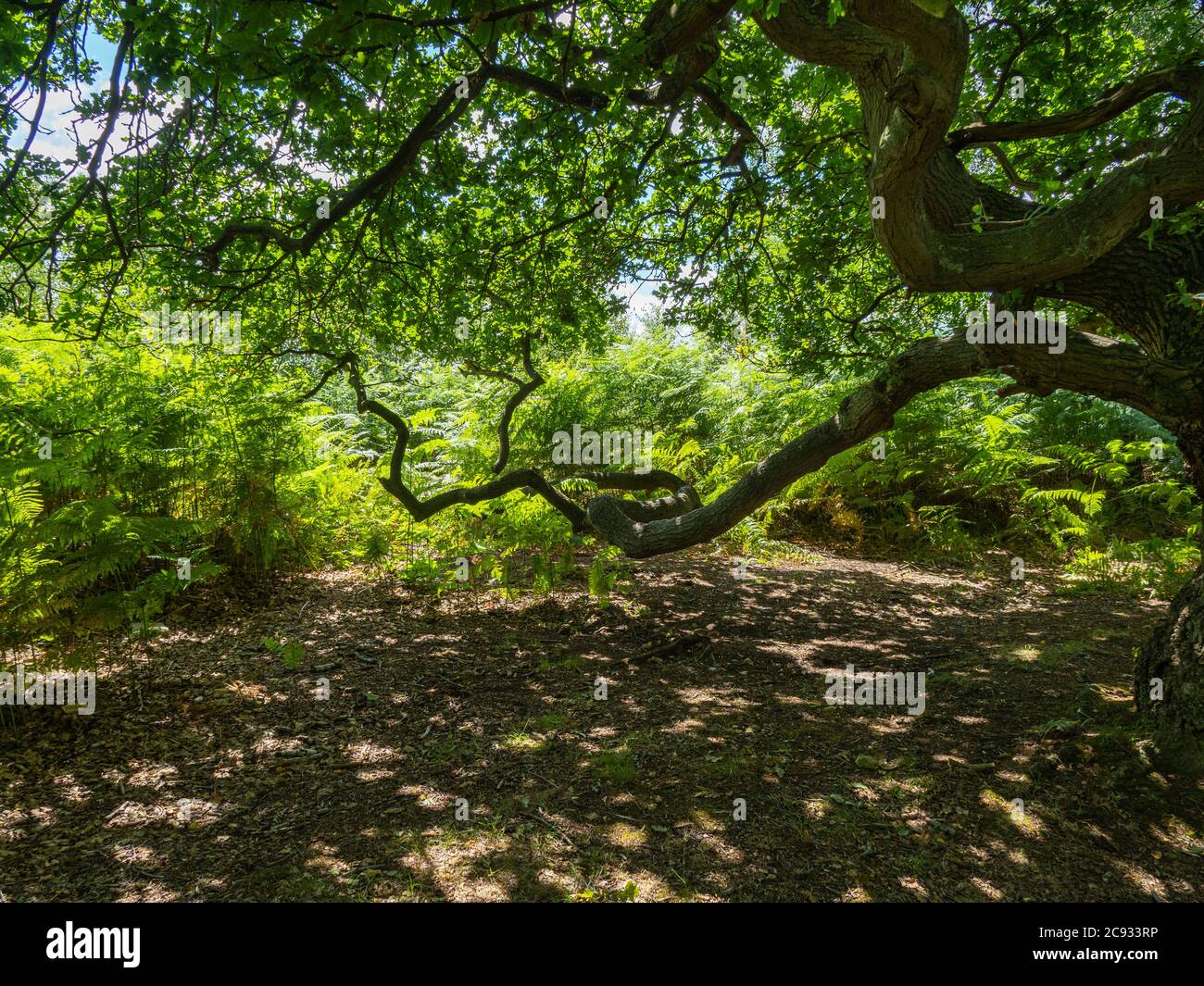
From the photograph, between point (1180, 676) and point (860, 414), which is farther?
point (860, 414)

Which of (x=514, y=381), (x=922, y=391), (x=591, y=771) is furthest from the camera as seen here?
(x=514, y=381)

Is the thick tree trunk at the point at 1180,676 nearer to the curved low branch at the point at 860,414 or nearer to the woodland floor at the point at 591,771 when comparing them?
the woodland floor at the point at 591,771

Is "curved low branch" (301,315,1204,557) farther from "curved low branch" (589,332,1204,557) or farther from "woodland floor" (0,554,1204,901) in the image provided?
"woodland floor" (0,554,1204,901)

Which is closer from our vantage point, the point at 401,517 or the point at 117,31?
the point at 117,31

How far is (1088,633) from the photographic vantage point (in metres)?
5.55

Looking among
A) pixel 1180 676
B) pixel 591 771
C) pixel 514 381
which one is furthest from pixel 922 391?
pixel 514 381

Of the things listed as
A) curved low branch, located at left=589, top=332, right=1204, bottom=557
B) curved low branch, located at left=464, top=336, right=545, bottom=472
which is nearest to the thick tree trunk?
curved low branch, located at left=589, top=332, right=1204, bottom=557

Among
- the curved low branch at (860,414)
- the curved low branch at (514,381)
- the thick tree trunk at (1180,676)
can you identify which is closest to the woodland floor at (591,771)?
the thick tree trunk at (1180,676)

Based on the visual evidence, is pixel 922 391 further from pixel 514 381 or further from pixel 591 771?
pixel 514 381

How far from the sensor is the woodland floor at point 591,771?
8.80 feet

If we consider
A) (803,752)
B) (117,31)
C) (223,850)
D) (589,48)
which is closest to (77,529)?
(223,850)

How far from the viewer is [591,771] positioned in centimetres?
355

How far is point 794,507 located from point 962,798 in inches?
283
